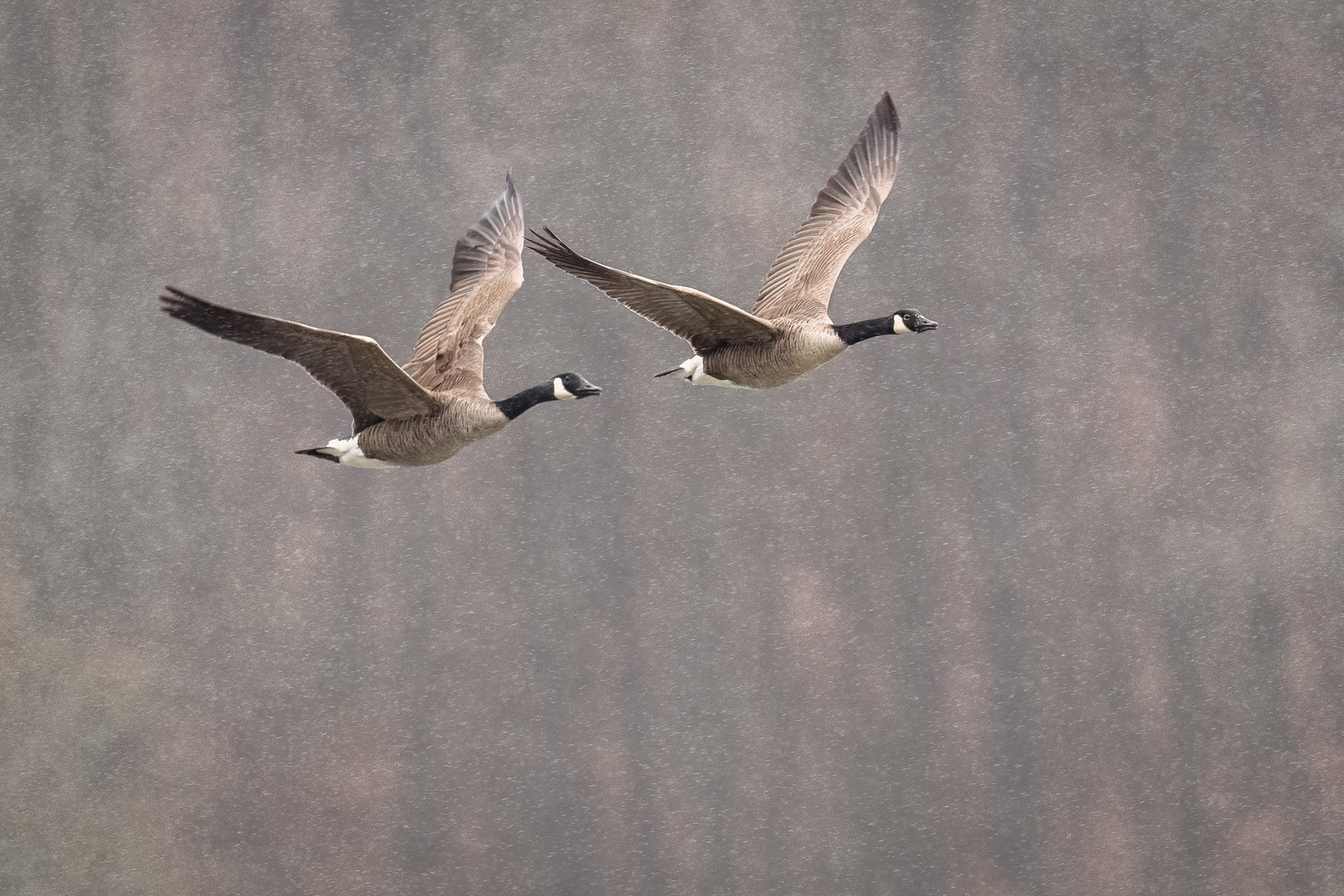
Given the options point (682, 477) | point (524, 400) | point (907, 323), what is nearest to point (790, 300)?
point (907, 323)

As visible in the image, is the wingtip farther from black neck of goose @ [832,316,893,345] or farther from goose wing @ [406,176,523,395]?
goose wing @ [406,176,523,395]

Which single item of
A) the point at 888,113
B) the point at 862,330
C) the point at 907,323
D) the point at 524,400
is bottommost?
the point at 524,400

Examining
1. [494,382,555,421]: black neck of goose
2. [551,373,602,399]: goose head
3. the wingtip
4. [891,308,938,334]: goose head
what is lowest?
[494,382,555,421]: black neck of goose

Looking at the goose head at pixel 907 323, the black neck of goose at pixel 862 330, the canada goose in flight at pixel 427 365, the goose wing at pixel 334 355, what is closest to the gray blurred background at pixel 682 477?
the canada goose in flight at pixel 427 365

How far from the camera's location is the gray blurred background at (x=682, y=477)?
9578mm

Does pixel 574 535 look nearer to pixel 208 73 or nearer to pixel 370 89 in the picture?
pixel 370 89

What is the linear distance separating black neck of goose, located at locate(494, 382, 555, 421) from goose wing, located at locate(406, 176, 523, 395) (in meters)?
0.17

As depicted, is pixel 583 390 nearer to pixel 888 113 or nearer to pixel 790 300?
pixel 790 300

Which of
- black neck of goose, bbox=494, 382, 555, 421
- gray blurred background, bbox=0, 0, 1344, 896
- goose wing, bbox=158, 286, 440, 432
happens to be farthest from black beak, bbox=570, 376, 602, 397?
gray blurred background, bbox=0, 0, 1344, 896

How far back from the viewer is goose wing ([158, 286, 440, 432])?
18.3ft

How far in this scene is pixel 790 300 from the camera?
7.23 m

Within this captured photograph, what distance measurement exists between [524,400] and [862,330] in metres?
1.53

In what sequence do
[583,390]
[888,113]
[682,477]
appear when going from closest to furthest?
[583,390] < [888,113] < [682,477]

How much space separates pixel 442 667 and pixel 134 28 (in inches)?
174
